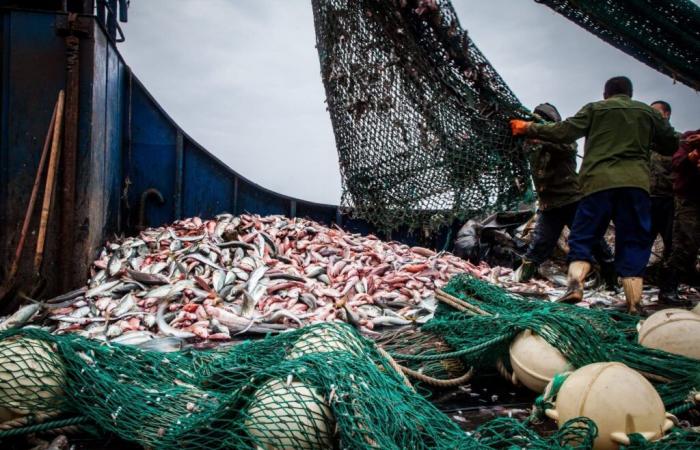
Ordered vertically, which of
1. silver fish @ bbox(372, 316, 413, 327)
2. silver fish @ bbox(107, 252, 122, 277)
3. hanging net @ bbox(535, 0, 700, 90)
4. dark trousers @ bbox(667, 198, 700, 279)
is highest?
hanging net @ bbox(535, 0, 700, 90)

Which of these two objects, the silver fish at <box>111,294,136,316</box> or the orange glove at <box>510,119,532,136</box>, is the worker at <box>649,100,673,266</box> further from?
the silver fish at <box>111,294,136,316</box>

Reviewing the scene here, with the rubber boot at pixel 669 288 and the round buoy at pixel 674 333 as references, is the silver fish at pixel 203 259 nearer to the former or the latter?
the round buoy at pixel 674 333

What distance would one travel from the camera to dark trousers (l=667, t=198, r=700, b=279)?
5906 millimetres

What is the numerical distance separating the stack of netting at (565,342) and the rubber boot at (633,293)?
4.35 ft

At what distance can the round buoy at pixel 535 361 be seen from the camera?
2.57m

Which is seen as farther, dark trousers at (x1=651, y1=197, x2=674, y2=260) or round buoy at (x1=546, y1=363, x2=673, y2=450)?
dark trousers at (x1=651, y1=197, x2=674, y2=260)

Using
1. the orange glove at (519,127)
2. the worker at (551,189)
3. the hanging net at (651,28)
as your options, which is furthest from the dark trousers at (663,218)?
the orange glove at (519,127)

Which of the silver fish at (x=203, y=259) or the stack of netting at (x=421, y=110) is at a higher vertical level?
the stack of netting at (x=421, y=110)

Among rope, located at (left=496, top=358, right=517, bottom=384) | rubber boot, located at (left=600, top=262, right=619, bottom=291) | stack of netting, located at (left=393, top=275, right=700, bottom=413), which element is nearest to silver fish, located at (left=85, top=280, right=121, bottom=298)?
stack of netting, located at (left=393, top=275, right=700, bottom=413)

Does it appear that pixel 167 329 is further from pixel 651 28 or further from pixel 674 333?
pixel 651 28

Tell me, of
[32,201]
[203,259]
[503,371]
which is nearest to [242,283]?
[203,259]

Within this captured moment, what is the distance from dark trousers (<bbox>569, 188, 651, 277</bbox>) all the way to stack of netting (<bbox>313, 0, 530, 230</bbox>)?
75 centimetres

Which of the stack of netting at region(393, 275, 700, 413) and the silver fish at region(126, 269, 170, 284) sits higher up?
the stack of netting at region(393, 275, 700, 413)

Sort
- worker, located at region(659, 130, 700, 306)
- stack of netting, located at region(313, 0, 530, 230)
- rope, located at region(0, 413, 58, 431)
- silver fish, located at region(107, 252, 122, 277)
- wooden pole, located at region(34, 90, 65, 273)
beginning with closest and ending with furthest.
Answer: rope, located at region(0, 413, 58, 431) → wooden pole, located at region(34, 90, 65, 273) → stack of netting, located at region(313, 0, 530, 230) → silver fish, located at region(107, 252, 122, 277) → worker, located at region(659, 130, 700, 306)
